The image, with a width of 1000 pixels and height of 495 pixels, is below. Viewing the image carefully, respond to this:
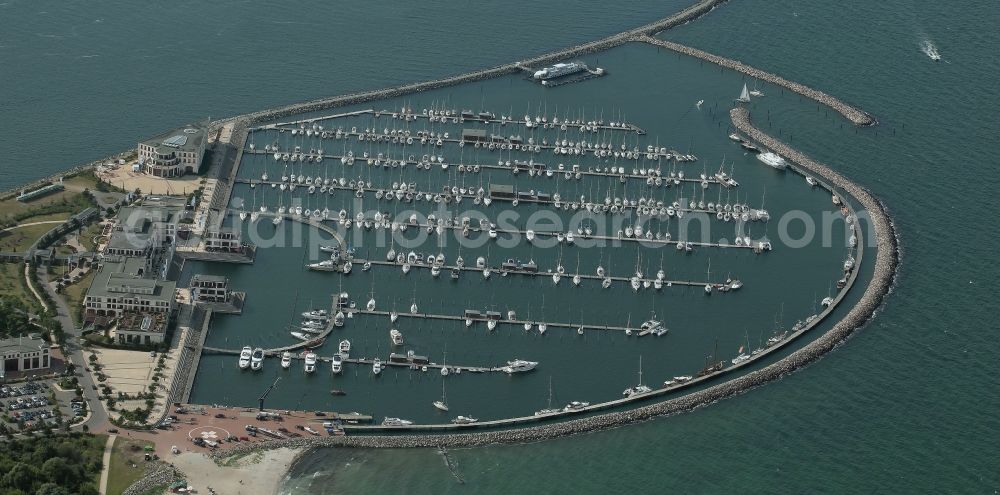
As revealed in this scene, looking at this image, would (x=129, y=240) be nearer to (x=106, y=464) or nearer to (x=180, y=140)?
(x=180, y=140)

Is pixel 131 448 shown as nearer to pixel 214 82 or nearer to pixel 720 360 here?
pixel 720 360

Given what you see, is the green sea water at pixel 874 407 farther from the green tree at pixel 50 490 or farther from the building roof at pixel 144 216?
the building roof at pixel 144 216

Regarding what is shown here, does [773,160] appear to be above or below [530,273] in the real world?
above

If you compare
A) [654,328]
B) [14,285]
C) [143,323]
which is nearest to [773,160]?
[654,328]

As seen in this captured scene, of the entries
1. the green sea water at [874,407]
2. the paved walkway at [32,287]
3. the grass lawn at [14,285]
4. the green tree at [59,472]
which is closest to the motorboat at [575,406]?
the green sea water at [874,407]

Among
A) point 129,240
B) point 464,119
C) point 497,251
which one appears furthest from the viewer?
point 464,119

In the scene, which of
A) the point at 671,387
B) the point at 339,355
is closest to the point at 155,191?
the point at 339,355
